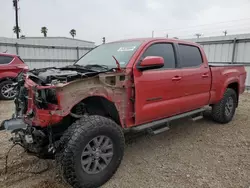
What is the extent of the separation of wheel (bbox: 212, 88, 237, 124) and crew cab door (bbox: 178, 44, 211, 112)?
2.16ft

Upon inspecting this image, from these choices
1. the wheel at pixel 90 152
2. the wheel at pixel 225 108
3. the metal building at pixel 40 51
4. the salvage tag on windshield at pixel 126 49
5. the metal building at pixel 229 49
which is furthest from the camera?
the metal building at pixel 40 51

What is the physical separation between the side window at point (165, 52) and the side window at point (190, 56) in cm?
27

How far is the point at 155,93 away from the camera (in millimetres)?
3293

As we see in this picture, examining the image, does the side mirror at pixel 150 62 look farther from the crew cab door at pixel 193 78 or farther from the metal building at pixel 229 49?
the metal building at pixel 229 49

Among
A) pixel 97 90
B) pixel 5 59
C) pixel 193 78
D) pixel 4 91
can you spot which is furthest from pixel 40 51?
pixel 97 90

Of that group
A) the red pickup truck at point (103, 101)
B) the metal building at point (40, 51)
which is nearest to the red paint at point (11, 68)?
the metal building at point (40, 51)

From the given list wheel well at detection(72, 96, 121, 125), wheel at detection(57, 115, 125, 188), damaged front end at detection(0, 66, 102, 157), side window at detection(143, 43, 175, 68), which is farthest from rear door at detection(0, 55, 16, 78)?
wheel at detection(57, 115, 125, 188)

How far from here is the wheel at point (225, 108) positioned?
4941 mm

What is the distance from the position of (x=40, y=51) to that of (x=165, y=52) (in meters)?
9.88

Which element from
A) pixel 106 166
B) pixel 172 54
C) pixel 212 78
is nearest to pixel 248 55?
pixel 212 78

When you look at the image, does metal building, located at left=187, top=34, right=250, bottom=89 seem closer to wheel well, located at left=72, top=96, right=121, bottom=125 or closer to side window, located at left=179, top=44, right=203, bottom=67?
side window, located at left=179, top=44, right=203, bottom=67

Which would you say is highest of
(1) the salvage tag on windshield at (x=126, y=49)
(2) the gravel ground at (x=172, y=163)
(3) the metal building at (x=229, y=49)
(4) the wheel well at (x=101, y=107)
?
(3) the metal building at (x=229, y=49)

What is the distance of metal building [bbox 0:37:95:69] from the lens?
423 inches

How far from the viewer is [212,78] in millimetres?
4496
